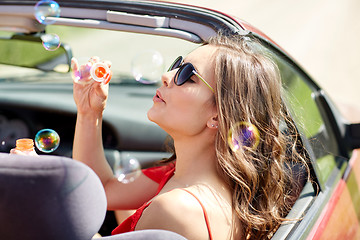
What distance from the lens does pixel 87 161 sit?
2406mm

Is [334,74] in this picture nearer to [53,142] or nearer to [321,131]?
[321,131]

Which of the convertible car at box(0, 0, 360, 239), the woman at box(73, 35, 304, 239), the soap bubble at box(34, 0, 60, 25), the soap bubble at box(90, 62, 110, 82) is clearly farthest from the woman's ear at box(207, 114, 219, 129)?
the soap bubble at box(34, 0, 60, 25)

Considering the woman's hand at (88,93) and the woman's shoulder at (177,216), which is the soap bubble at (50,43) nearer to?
the woman's hand at (88,93)

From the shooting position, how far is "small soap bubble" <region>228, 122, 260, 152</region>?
6.30 feet

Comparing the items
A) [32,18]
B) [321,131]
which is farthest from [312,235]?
[32,18]

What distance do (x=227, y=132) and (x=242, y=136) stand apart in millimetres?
74

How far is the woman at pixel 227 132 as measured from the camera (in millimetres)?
1908

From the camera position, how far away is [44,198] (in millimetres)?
1187

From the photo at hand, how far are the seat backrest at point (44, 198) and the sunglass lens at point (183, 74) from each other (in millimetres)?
801

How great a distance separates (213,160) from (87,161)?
28.9 inches

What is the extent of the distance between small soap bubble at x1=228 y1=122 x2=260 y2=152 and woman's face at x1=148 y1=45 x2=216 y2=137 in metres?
0.11

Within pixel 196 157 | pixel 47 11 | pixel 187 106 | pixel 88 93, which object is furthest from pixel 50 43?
pixel 196 157

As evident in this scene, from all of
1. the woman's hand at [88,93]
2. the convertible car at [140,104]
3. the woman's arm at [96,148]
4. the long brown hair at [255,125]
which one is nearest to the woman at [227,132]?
the long brown hair at [255,125]

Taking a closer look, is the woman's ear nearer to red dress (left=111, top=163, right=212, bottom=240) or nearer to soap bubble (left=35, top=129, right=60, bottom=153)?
red dress (left=111, top=163, right=212, bottom=240)
